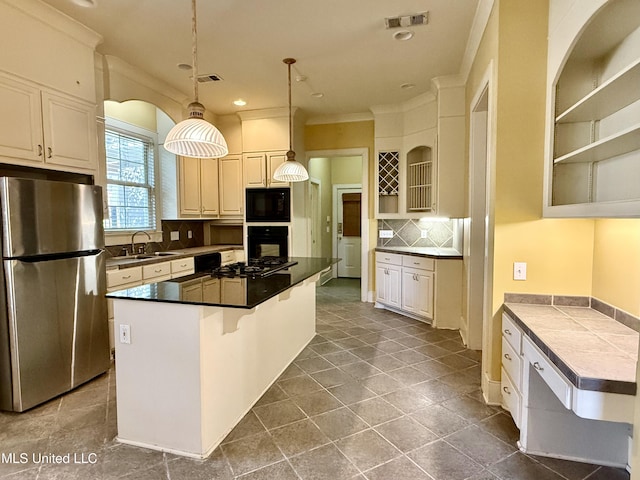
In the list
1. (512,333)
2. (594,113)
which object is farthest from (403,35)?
(512,333)

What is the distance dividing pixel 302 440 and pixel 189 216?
3.56 metres

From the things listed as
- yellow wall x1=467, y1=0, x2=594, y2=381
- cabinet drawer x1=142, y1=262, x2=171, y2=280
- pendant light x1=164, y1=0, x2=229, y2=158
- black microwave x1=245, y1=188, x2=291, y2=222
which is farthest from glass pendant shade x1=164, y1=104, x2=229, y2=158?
black microwave x1=245, y1=188, x2=291, y2=222

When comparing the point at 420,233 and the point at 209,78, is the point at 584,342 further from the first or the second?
the point at 209,78

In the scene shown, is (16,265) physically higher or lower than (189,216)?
lower

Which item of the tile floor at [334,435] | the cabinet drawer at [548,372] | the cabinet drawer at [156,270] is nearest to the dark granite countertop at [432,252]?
the tile floor at [334,435]

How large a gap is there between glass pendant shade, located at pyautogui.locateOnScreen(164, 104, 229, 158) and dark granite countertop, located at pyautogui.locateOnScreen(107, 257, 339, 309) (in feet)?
2.85

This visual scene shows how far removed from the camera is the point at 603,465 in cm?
180

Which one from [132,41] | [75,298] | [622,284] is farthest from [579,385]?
[132,41]

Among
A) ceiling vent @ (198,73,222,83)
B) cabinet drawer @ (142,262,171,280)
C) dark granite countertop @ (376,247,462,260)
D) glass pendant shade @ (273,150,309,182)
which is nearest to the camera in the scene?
glass pendant shade @ (273,150,309,182)

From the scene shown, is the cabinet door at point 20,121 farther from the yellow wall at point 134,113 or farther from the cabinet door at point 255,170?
the cabinet door at point 255,170

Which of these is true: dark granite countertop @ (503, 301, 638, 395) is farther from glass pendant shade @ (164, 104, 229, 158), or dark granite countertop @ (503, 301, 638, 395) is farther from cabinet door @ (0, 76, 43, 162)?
cabinet door @ (0, 76, 43, 162)

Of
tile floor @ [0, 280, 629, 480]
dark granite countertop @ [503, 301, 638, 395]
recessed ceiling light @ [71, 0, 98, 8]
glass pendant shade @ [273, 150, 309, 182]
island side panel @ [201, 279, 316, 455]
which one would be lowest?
tile floor @ [0, 280, 629, 480]

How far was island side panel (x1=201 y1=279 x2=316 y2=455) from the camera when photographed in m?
1.92

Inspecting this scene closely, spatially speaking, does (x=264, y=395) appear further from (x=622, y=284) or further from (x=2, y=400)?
(x=622, y=284)
